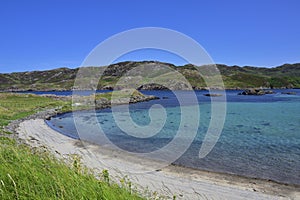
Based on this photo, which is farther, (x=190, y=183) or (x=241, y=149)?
(x=241, y=149)

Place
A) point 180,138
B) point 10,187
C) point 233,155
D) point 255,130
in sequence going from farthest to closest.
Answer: point 255,130
point 180,138
point 233,155
point 10,187

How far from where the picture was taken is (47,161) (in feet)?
22.6

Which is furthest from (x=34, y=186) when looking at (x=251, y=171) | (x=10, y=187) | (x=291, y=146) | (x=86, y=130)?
(x=86, y=130)

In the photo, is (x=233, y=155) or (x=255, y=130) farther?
(x=255, y=130)

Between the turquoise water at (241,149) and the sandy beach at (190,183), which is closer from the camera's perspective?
the sandy beach at (190,183)

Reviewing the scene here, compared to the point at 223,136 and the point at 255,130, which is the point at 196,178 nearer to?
the point at 223,136

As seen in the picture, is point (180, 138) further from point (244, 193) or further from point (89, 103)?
point (89, 103)

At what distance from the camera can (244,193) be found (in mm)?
13867

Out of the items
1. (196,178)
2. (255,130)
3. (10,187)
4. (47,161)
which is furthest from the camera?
(255,130)

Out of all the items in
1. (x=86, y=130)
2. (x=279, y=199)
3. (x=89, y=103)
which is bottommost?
(x=279, y=199)

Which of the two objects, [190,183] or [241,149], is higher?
[241,149]

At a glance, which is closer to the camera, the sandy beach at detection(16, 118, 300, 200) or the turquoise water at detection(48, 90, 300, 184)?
the sandy beach at detection(16, 118, 300, 200)

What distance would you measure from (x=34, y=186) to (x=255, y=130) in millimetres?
34336

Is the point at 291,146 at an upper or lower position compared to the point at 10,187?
lower
